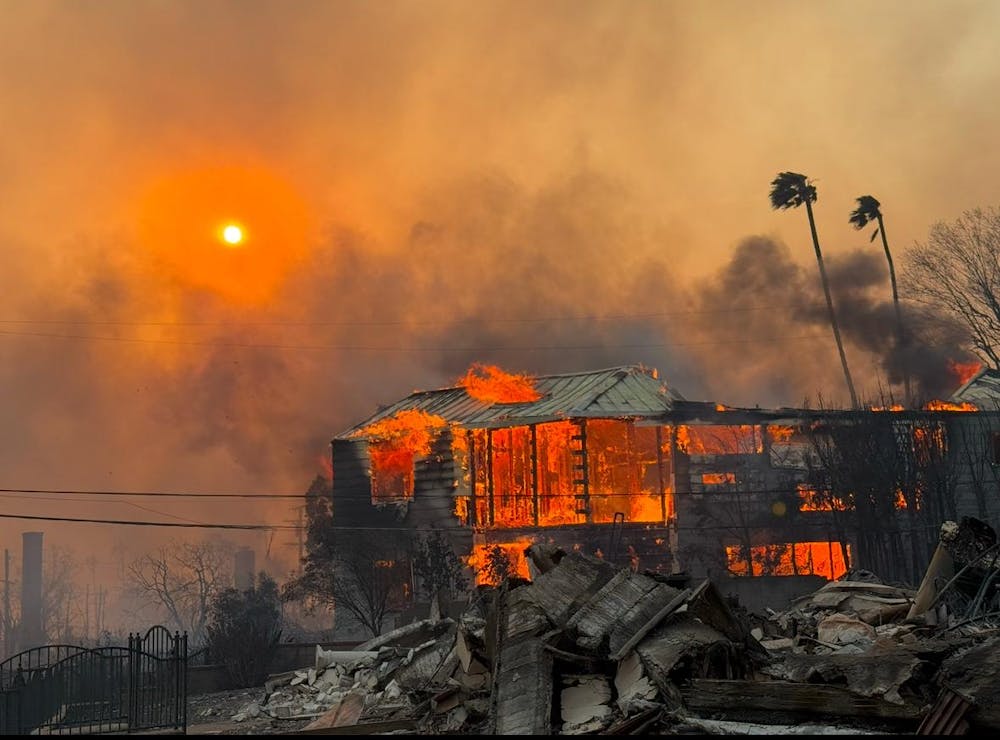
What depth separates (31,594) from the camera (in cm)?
6919

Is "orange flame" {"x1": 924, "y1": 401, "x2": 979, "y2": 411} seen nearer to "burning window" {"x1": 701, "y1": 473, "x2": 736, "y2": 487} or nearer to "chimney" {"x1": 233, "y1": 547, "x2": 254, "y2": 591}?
"burning window" {"x1": 701, "y1": 473, "x2": 736, "y2": 487}

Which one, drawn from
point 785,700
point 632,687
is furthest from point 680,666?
point 785,700

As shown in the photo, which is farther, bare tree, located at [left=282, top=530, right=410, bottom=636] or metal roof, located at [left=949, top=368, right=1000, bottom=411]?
metal roof, located at [left=949, top=368, right=1000, bottom=411]

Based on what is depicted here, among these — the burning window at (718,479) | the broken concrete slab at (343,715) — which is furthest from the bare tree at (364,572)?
the broken concrete slab at (343,715)

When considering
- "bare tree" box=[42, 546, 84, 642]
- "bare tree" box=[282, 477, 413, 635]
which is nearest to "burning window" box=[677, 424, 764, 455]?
"bare tree" box=[282, 477, 413, 635]

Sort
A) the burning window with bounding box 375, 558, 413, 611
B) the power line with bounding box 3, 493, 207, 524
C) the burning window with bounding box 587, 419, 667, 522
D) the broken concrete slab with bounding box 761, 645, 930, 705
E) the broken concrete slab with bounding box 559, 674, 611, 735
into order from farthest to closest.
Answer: the power line with bounding box 3, 493, 207, 524 → the burning window with bounding box 375, 558, 413, 611 → the burning window with bounding box 587, 419, 667, 522 → the broken concrete slab with bounding box 559, 674, 611, 735 → the broken concrete slab with bounding box 761, 645, 930, 705

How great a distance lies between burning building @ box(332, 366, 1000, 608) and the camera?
104ft

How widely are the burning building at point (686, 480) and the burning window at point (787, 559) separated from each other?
2.7 inches

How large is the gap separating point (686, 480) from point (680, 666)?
21972 millimetres

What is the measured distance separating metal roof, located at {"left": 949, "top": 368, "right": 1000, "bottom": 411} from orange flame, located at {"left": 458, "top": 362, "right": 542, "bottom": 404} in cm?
1703

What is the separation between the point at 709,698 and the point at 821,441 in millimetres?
24964

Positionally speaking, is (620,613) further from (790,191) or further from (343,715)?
(790,191)

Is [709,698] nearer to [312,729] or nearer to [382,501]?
[312,729]

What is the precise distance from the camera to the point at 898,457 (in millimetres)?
31391
